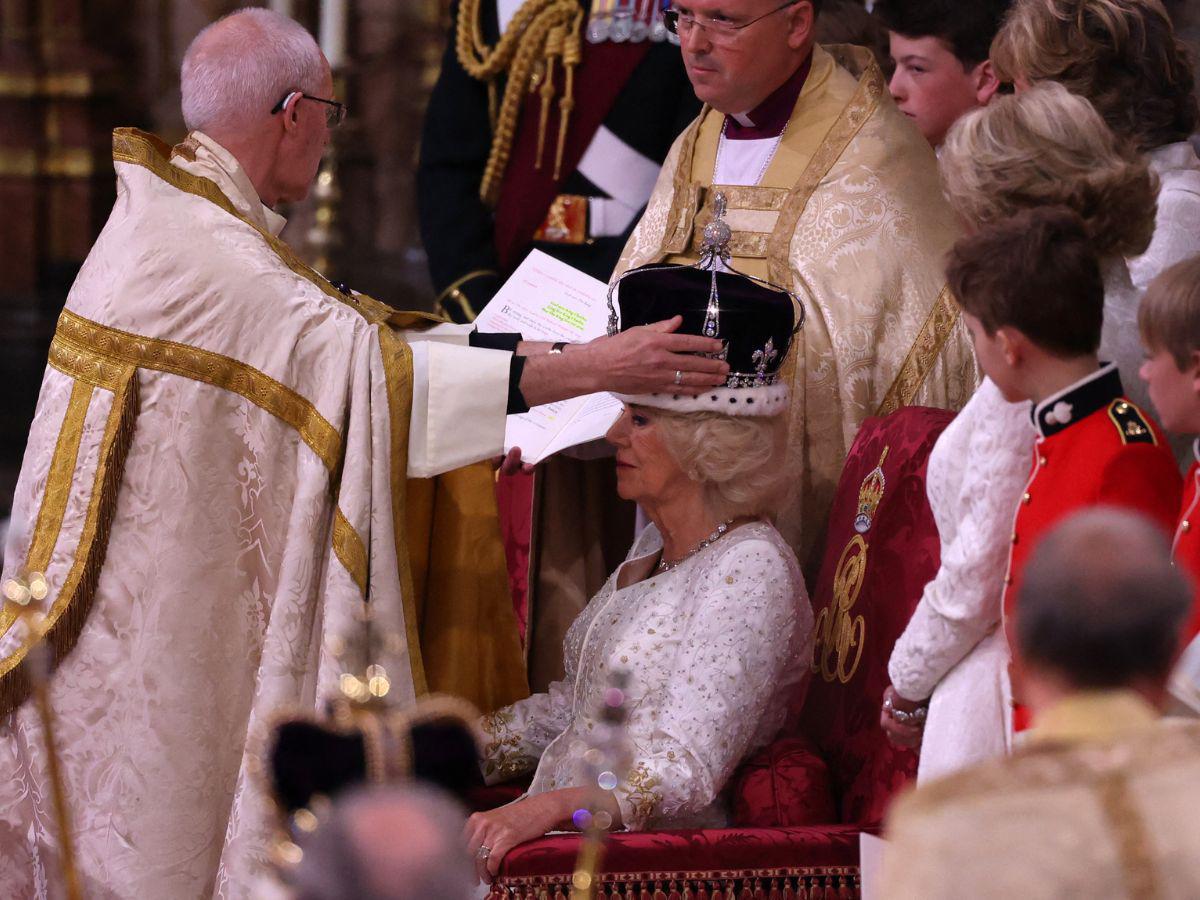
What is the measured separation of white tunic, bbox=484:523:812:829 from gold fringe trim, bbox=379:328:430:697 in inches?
11.5

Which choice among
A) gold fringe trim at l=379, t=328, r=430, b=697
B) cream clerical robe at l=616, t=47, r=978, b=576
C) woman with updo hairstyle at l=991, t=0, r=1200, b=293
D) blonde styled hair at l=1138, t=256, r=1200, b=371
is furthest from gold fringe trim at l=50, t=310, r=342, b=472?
blonde styled hair at l=1138, t=256, r=1200, b=371

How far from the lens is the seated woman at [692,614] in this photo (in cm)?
289

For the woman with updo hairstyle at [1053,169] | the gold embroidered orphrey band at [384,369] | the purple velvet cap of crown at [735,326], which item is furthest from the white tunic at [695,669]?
the woman with updo hairstyle at [1053,169]

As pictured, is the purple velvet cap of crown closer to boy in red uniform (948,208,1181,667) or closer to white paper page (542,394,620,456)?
white paper page (542,394,620,456)

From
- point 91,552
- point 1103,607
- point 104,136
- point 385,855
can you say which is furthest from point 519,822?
point 104,136

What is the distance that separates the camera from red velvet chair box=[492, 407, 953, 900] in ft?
9.08

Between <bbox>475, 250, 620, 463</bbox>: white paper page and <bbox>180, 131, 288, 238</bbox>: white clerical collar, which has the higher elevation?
<bbox>180, 131, 288, 238</bbox>: white clerical collar

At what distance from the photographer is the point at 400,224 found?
257 inches

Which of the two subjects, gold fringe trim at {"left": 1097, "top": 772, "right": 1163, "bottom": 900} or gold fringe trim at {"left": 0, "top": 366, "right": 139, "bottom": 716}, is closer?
gold fringe trim at {"left": 1097, "top": 772, "right": 1163, "bottom": 900}

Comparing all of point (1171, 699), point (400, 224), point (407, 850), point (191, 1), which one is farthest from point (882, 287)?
point (191, 1)

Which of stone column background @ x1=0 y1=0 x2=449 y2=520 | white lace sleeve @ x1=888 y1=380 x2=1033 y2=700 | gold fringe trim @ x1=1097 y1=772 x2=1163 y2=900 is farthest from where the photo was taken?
stone column background @ x1=0 y1=0 x2=449 y2=520

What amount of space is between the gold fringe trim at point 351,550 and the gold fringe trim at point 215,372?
11cm

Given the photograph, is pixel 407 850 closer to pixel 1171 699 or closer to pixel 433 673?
pixel 1171 699

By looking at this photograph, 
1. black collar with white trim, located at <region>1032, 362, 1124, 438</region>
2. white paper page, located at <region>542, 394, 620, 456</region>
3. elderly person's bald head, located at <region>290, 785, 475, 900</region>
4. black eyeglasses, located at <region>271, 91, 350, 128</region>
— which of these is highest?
black eyeglasses, located at <region>271, 91, 350, 128</region>
